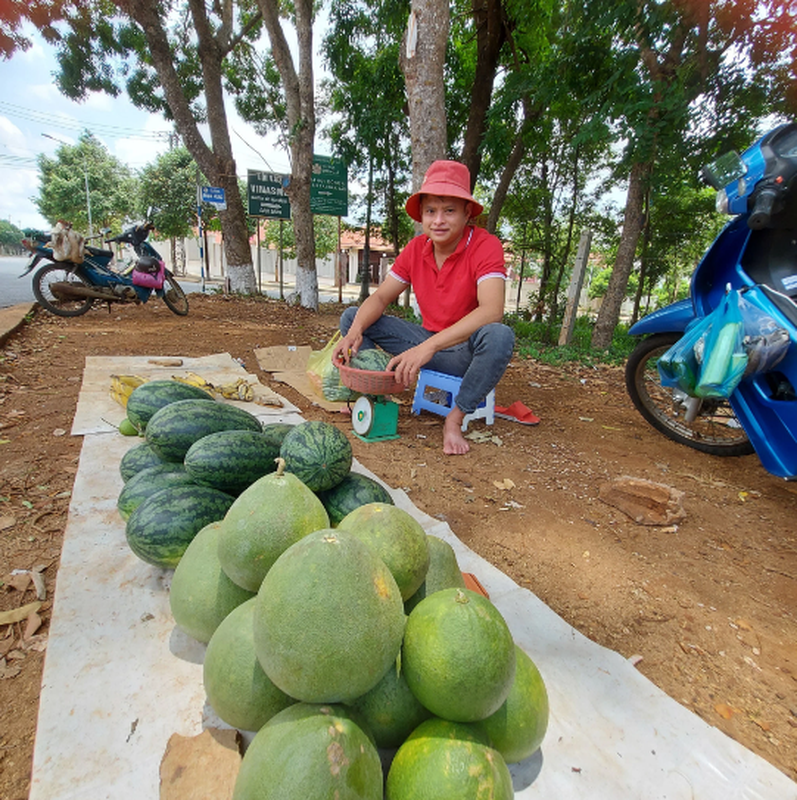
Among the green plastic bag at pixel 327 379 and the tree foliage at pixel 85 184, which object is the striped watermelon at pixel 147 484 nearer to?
the green plastic bag at pixel 327 379

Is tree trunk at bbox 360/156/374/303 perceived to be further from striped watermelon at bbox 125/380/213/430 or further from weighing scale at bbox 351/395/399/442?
striped watermelon at bbox 125/380/213/430

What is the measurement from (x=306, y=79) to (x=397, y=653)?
34.7ft

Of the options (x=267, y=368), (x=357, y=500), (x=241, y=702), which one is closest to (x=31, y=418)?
(x=267, y=368)

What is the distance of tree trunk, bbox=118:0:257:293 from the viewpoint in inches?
364

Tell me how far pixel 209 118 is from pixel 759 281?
437 inches

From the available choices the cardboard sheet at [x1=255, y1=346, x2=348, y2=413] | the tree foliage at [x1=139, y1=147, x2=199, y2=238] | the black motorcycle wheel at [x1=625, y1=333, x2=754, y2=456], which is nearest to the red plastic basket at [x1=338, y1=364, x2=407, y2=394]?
the cardboard sheet at [x1=255, y1=346, x2=348, y2=413]

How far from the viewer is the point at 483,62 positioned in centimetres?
873

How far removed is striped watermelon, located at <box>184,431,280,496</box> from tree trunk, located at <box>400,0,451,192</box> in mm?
4090

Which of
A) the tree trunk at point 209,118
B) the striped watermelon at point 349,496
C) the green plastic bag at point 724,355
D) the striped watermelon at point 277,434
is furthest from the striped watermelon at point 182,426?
the tree trunk at point 209,118

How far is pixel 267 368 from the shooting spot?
5430 millimetres

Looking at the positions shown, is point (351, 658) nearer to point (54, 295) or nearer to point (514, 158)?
point (54, 295)

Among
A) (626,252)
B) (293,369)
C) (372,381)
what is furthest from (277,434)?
(626,252)

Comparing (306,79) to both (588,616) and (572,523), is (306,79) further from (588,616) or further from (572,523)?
(588,616)

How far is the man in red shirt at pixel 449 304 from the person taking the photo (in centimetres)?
326
